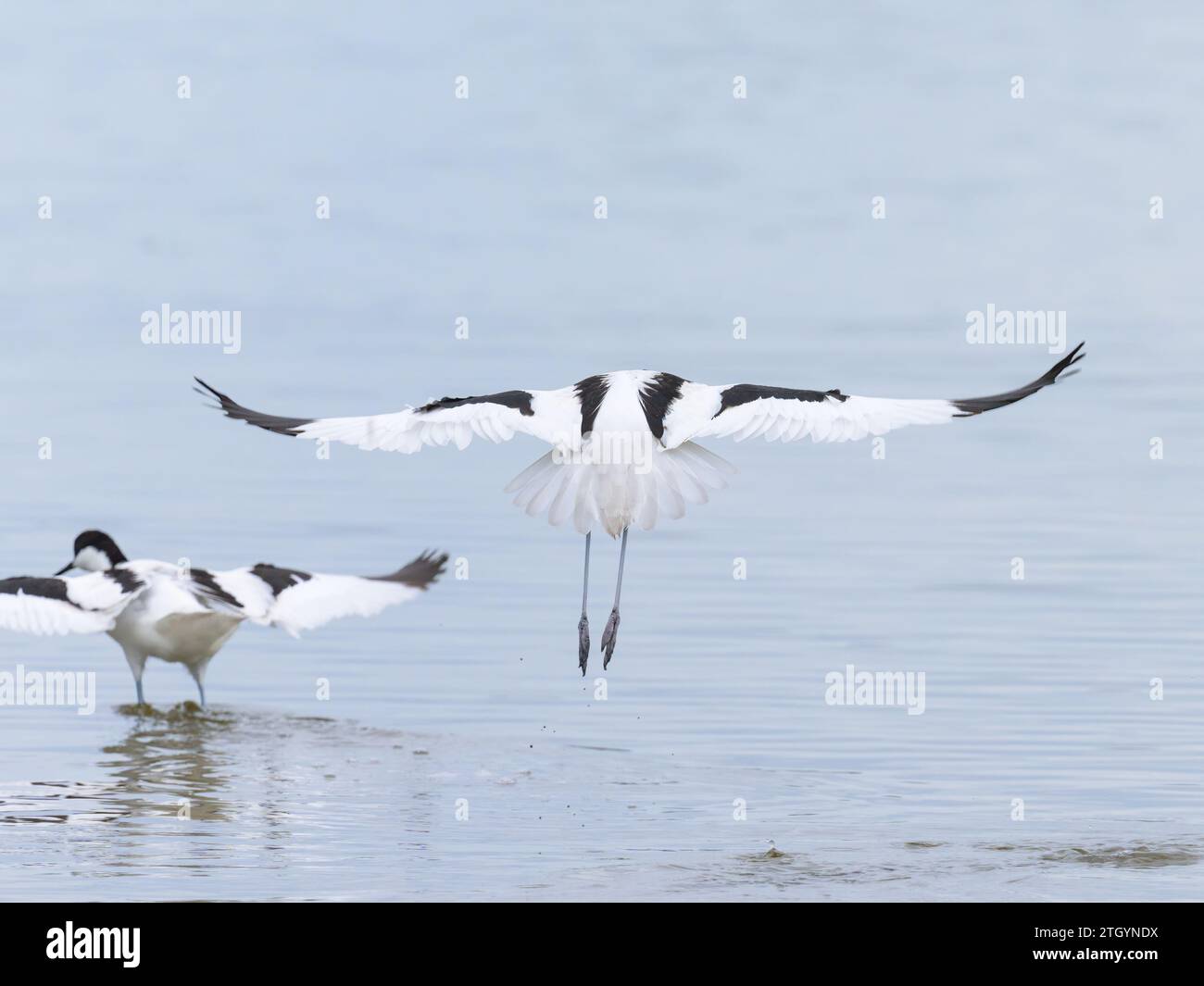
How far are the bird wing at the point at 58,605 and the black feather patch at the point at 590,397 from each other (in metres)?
4.06

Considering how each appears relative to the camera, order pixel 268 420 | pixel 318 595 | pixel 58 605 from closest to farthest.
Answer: pixel 268 420 → pixel 58 605 → pixel 318 595

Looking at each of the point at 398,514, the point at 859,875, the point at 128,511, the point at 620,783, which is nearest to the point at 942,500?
the point at 398,514

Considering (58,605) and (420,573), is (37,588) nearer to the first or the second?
(58,605)

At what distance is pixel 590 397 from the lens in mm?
12805

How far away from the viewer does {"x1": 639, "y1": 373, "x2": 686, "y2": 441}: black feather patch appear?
1263 centimetres

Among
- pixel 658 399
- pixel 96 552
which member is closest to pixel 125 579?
pixel 96 552

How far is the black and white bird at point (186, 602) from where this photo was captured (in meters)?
15.3

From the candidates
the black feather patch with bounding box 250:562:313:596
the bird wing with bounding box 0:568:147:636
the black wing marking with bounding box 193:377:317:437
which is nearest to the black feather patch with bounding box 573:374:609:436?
the black wing marking with bounding box 193:377:317:437

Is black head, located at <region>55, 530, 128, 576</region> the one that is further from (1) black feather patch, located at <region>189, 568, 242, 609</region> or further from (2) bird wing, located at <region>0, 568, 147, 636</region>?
(2) bird wing, located at <region>0, 568, 147, 636</region>

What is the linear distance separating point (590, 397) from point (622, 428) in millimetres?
333

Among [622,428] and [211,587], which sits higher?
[622,428]

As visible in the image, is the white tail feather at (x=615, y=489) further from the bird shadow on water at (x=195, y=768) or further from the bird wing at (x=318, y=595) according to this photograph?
the bird wing at (x=318, y=595)
